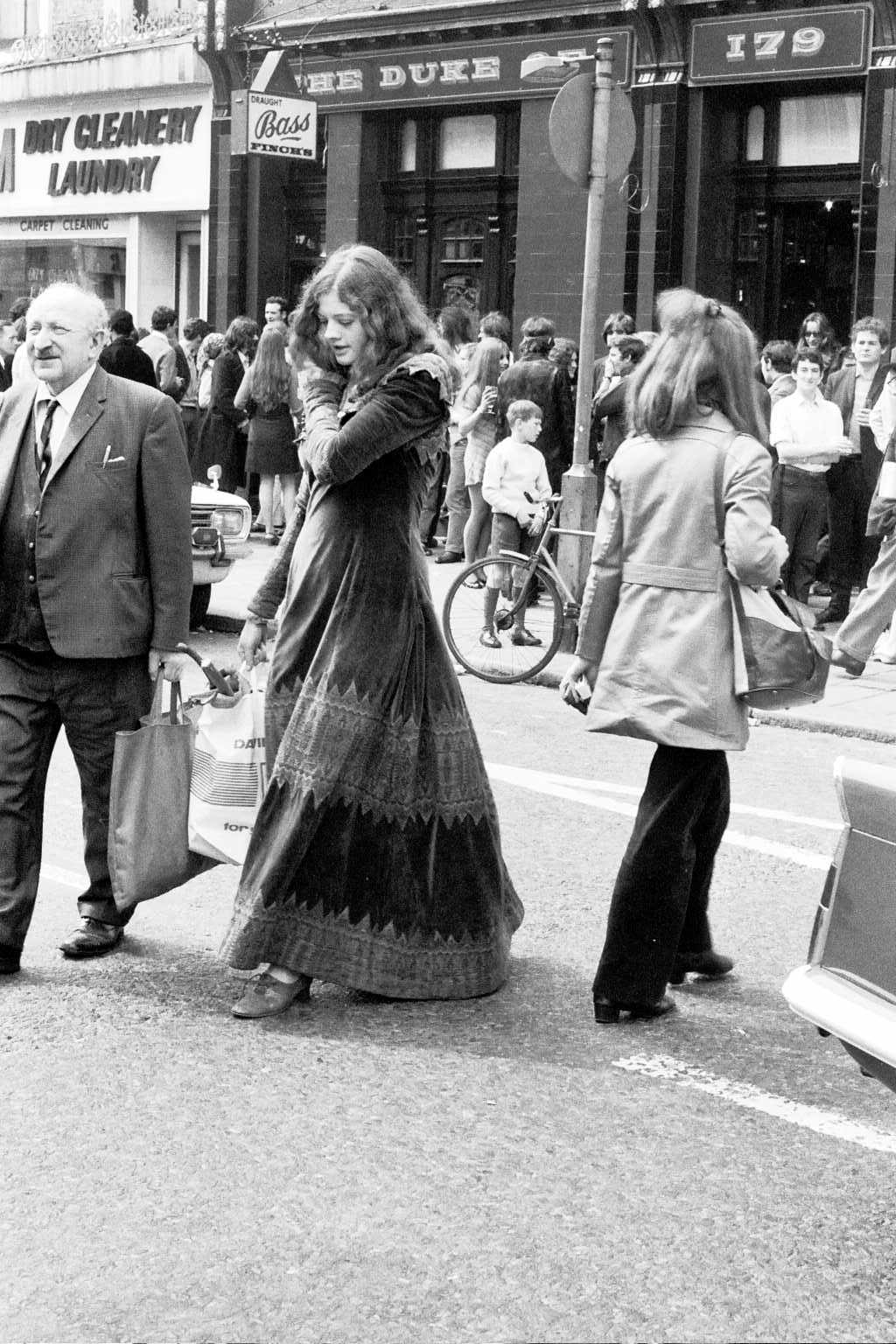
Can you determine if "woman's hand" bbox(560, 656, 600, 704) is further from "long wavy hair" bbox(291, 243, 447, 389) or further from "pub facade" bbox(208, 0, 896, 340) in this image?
"pub facade" bbox(208, 0, 896, 340)

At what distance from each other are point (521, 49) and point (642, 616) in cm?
1543

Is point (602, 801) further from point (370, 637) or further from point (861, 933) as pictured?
point (861, 933)

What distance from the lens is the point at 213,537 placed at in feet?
41.5

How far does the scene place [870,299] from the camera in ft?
52.6

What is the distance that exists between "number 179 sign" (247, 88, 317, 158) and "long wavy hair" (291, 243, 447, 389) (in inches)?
647

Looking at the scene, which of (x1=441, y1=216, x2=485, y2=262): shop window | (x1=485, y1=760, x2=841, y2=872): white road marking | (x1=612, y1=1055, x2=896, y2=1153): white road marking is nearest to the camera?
(x1=612, y1=1055, x2=896, y2=1153): white road marking

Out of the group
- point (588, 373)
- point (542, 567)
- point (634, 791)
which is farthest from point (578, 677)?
point (588, 373)

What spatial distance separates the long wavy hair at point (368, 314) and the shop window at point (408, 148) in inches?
663

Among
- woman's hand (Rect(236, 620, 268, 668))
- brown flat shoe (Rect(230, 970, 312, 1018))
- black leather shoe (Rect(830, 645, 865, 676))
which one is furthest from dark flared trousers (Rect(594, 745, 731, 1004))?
black leather shoe (Rect(830, 645, 865, 676))

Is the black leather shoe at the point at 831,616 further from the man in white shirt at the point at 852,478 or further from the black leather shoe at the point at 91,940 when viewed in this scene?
the black leather shoe at the point at 91,940

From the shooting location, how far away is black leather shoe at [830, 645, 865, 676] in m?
11.2

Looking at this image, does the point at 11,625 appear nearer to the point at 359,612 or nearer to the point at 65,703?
the point at 65,703

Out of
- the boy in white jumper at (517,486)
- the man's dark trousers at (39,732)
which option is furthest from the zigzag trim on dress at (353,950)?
the boy in white jumper at (517,486)

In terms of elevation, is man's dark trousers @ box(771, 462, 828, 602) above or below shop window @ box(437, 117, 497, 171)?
below
